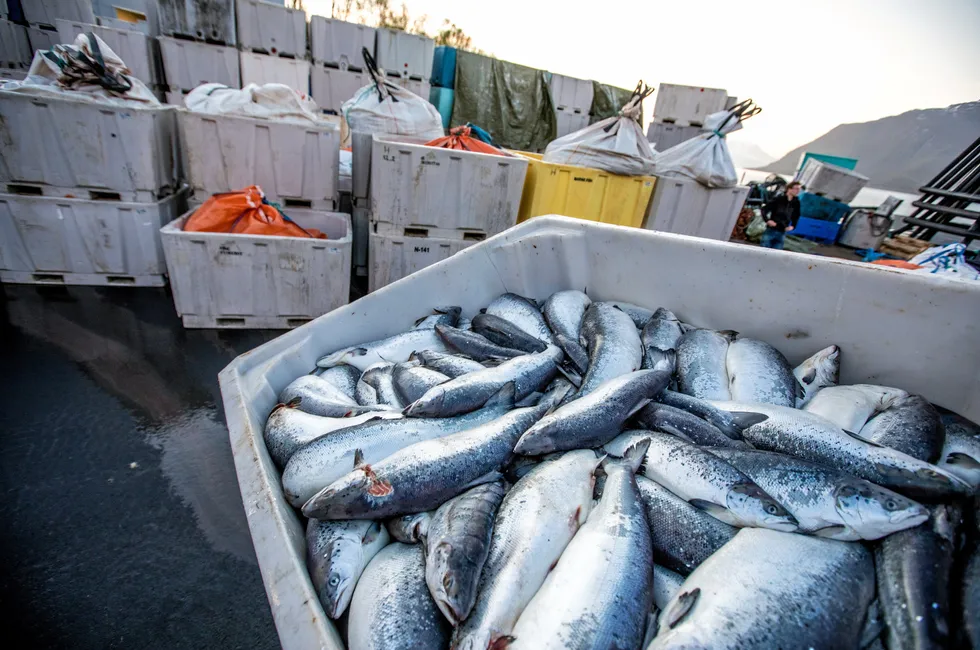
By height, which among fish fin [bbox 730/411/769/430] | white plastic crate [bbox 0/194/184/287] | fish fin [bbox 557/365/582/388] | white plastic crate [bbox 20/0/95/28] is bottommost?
white plastic crate [bbox 0/194/184/287]

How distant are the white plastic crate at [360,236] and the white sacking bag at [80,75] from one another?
247cm

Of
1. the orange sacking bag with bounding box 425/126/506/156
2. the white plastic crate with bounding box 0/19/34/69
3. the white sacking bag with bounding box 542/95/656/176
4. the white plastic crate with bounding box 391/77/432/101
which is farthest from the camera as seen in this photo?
the white plastic crate with bounding box 391/77/432/101

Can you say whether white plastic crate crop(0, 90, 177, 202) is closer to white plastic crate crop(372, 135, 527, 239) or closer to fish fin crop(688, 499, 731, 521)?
white plastic crate crop(372, 135, 527, 239)

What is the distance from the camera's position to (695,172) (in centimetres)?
559

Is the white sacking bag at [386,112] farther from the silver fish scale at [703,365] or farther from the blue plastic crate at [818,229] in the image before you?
the blue plastic crate at [818,229]

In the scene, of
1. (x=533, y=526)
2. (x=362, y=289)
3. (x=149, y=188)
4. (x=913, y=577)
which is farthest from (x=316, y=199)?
(x=913, y=577)

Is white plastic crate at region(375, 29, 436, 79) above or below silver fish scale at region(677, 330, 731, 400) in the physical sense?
above

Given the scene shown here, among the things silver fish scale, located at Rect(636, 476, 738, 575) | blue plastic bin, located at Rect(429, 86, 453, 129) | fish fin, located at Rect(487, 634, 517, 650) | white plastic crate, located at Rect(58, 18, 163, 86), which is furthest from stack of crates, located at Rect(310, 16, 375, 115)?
fish fin, located at Rect(487, 634, 517, 650)

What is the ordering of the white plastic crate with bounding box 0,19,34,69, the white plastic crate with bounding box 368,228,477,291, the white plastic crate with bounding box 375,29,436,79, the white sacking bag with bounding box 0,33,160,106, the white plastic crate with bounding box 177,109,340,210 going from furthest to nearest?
the white plastic crate with bounding box 375,29,436,79, the white plastic crate with bounding box 0,19,34,69, the white plastic crate with bounding box 368,228,477,291, the white plastic crate with bounding box 177,109,340,210, the white sacking bag with bounding box 0,33,160,106

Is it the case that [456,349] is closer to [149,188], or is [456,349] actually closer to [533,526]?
[533,526]

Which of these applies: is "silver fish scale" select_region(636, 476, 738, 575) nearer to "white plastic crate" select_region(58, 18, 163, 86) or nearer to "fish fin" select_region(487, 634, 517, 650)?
"fish fin" select_region(487, 634, 517, 650)

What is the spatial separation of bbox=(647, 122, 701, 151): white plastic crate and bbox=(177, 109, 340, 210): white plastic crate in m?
7.25

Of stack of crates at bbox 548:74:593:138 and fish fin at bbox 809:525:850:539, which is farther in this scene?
stack of crates at bbox 548:74:593:138

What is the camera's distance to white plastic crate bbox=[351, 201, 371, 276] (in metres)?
5.55
